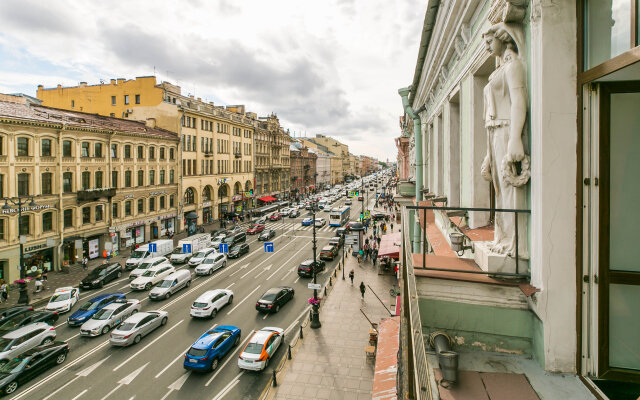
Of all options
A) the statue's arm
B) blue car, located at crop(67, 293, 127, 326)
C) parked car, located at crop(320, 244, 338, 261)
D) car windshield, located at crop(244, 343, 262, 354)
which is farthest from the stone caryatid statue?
parked car, located at crop(320, 244, 338, 261)

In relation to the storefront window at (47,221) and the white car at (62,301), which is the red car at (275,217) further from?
the white car at (62,301)

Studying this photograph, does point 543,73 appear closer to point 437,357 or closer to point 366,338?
point 437,357

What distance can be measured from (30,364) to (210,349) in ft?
25.7

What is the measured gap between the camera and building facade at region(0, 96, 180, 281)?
27.0 m

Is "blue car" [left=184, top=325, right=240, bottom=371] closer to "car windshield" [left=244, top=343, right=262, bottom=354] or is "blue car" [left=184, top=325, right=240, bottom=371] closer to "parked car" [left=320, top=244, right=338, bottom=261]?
"car windshield" [left=244, top=343, right=262, bottom=354]

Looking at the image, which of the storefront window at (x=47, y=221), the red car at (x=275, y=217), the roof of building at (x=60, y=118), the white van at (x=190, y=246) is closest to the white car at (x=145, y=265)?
the white van at (x=190, y=246)

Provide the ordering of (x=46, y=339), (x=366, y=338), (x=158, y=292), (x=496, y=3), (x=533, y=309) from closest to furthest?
1. (x=533, y=309)
2. (x=496, y=3)
3. (x=46, y=339)
4. (x=366, y=338)
5. (x=158, y=292)

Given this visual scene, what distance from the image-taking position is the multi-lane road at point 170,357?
14.4 meters

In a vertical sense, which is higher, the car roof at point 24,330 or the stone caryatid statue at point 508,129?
the stone caryatid statue at point 508,129

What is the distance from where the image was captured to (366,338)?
1917 centimetres

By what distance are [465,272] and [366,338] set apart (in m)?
17.2

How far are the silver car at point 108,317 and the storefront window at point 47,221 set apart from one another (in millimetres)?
13850

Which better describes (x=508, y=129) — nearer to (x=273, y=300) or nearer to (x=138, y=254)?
(x=273, y=300)

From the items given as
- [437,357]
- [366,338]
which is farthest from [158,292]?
[437,357]
